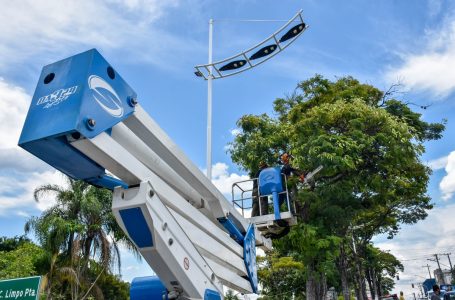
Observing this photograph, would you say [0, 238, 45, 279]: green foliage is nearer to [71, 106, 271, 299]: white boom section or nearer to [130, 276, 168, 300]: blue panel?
[130, 276, 168, 300]: blue panel

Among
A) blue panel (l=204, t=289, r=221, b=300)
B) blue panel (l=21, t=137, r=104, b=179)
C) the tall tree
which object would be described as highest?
the tall tree

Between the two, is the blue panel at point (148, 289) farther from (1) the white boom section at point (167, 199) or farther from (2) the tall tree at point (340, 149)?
(2) the tall tree at point (340, 149)

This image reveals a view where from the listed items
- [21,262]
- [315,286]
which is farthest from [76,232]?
[315,286]

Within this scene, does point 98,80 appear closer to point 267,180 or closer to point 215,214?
point 215,214

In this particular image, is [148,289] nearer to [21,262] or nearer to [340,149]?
[340,149]

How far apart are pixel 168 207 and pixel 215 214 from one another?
1268 mm

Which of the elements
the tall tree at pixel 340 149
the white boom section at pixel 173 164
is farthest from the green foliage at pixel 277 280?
the white boom section at pixel 173 164

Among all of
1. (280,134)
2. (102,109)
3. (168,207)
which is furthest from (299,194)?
(102,109)

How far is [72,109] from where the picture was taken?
3188mm

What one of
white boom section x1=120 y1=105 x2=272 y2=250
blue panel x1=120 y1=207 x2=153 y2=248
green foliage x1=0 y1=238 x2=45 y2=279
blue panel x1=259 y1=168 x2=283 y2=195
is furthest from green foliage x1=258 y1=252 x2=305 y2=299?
blue panel x1=120 y1=207 x2=153 y2=248

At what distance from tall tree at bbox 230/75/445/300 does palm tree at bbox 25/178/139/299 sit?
694 centimetres

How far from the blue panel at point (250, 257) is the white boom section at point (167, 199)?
84cm

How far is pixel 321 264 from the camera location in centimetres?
1423

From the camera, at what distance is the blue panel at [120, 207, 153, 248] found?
3.70 metres
